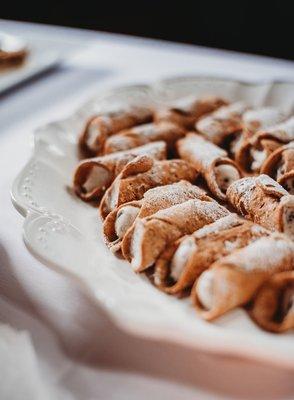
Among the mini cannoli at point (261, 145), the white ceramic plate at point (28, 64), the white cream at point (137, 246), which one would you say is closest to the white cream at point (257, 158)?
the mini cannoli at point (261, 145)

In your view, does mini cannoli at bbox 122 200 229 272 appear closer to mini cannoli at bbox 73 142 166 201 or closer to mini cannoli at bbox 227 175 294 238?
mini cannoli at bbox 227 175 294 238

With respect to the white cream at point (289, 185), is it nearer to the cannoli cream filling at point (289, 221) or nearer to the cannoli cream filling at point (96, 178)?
the cannoli cream filling at point (289, 221)

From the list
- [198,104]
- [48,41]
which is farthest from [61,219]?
[48,41]

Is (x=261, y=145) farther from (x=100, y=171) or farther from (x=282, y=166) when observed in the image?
(x=100, y=171)

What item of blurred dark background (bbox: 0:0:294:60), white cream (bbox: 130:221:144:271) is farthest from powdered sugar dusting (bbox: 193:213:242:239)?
blurred dark background (bbox: 0:0:294:60)

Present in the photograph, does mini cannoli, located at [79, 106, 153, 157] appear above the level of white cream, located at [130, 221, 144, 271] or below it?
below

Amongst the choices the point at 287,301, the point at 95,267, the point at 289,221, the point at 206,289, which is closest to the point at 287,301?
the point at 287,301
